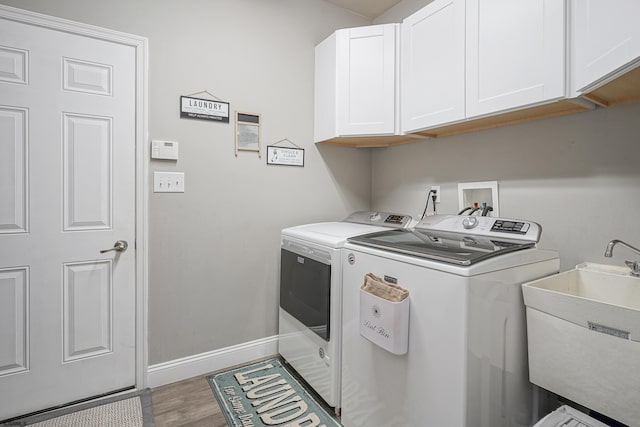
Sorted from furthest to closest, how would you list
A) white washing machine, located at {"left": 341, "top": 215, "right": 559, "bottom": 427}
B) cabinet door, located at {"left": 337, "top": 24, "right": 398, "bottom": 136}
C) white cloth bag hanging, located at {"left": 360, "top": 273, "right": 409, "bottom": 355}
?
cabinet door, located at {"left": 337, "top": 24, "right": 398, "bottom": 136} < white cloth bag hanging, located at {"left": 360, "top": 273, "right": 409, "bottom": 355} < white washing machine, located at {"left": 341, "top": 215, "right": 559, "bottom": 427}

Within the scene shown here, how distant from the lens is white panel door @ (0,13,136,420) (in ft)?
5.23

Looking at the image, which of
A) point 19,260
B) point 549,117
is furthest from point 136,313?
point 549,117

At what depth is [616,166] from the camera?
1415 mm

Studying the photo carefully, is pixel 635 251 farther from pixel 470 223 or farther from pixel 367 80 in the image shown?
pixel 367 80

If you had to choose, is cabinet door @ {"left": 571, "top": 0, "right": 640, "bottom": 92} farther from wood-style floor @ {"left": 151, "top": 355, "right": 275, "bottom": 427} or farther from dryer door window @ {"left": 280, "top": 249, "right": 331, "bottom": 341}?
wood-style floor @ {"left": 151, "top": 355, "right": 275, "bottom": 427}

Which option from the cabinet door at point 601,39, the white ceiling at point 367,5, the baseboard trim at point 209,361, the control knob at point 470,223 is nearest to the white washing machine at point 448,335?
the control knob at point 470,223

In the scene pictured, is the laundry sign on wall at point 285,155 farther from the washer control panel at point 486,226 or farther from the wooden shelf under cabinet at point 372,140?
the washer control panel at point 486,226

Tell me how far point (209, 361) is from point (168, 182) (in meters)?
1.21

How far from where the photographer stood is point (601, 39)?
1.10 metres

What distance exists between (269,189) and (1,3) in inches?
65.0

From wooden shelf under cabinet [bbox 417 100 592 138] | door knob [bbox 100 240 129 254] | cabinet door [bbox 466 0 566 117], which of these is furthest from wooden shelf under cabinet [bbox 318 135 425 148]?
door knob [bbox 100 240 129 254]

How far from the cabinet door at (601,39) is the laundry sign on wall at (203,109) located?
6.13 feet

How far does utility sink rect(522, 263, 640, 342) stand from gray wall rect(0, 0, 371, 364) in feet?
5.22

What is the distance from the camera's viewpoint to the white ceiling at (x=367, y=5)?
8.07ft
